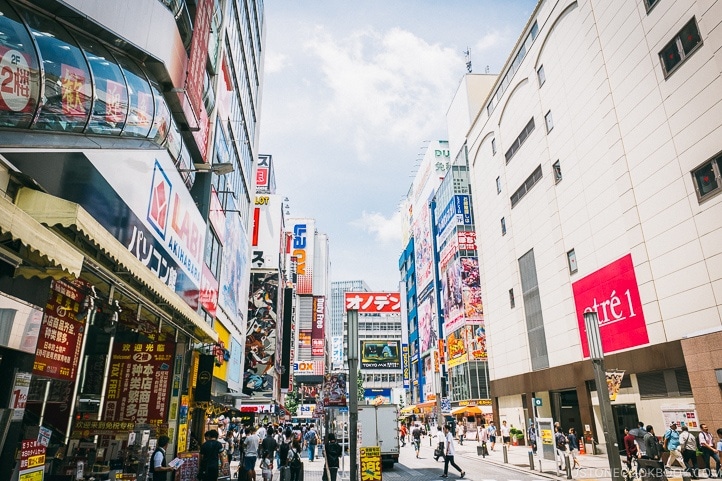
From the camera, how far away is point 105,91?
9.47 meters

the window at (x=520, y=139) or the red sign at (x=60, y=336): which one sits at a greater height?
the window at (x=520, y=139)

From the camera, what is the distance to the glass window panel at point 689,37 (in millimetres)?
18375

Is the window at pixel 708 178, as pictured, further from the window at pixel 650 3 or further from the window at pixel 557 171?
the window at pixel 557 171

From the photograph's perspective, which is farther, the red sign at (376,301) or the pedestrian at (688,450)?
the red sign at (376,301)

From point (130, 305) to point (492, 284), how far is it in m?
36.8

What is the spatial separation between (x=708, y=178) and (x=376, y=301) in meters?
17.3

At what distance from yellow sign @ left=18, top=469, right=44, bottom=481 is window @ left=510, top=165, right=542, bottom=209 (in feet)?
107

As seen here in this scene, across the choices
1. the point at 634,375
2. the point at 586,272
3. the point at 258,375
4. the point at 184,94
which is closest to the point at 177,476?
the point at 184,94

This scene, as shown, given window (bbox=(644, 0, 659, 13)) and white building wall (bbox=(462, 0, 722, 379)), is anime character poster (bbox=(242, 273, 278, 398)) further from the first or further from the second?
window (bbox=(644, 0, 659, 13))

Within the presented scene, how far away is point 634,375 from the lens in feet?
73.0

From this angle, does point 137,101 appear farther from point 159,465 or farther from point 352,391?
point 352,391

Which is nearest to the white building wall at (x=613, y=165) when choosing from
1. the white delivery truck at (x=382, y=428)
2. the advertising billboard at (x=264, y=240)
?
the white delivery truck at (x=382, y=428)

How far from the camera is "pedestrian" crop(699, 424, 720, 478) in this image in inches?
587

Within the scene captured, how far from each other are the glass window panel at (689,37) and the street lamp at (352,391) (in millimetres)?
18393
